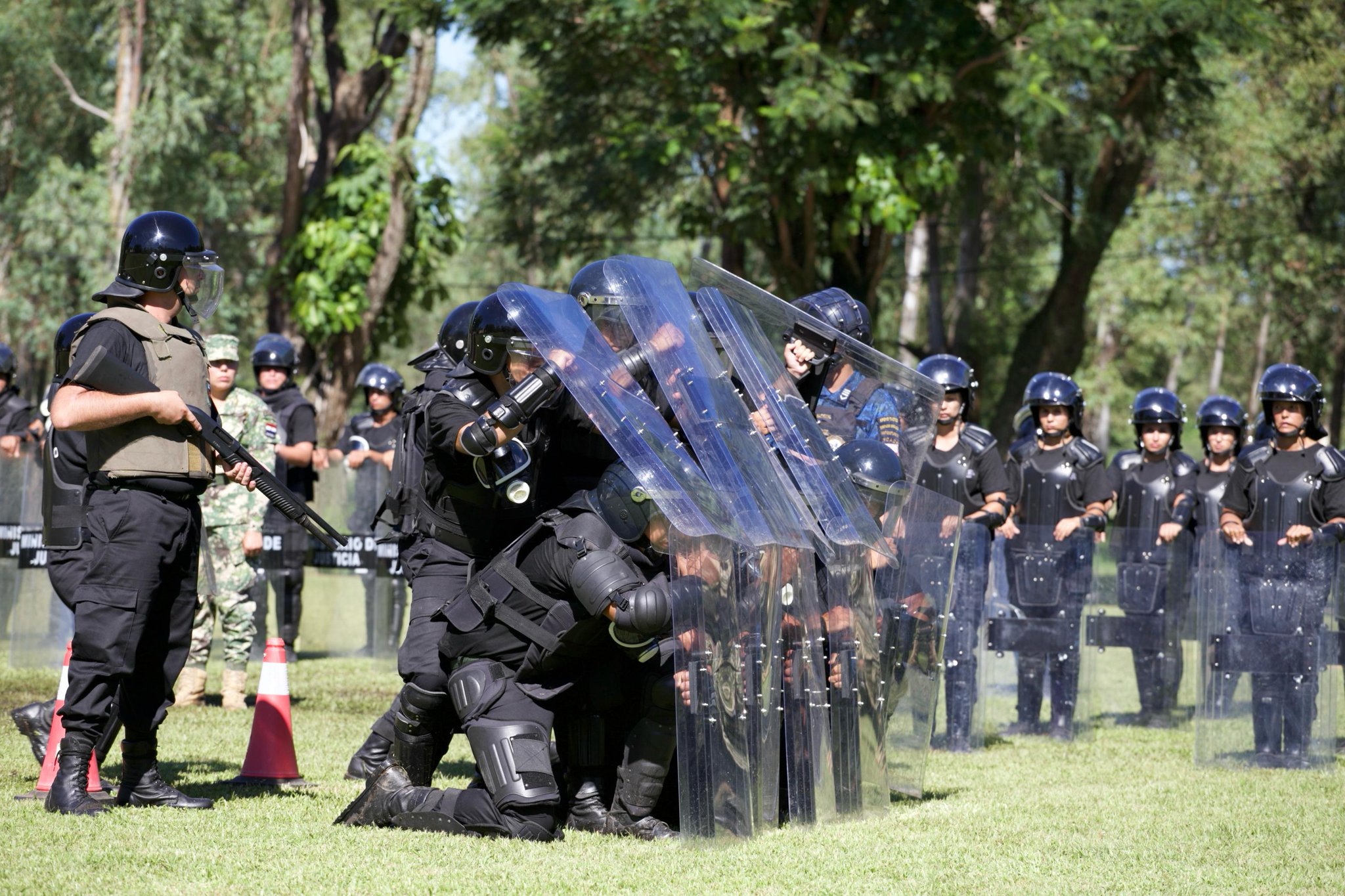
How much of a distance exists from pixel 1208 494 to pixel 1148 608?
1111 mm

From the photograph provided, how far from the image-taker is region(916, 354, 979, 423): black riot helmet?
9.59 metres

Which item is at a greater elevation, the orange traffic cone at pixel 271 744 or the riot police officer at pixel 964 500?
the riot police officer at pixel 964 500

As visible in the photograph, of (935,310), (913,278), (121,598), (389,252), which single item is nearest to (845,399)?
(121,598)

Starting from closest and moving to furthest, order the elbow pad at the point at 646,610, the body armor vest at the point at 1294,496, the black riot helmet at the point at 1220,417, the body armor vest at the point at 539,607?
the elbow pad at the point at 646,610 → the body armor vest at the point at 539,607 → the body armor vest at the point at 1294,496 → the black riot helmet at the point at 1220,417

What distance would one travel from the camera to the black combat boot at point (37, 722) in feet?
21.0

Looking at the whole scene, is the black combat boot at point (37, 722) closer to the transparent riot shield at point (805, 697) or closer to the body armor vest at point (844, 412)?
the transparent riot shield at point (805, 697)

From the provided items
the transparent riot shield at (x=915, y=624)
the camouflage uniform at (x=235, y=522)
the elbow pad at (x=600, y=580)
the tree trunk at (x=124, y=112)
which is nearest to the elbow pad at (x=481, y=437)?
the elbow pad at (x=600, y=580)

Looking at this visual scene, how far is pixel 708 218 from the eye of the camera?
17.8 metres

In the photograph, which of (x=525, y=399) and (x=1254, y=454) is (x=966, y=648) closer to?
(x=1254, y=454)

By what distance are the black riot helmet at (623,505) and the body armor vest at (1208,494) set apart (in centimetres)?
561

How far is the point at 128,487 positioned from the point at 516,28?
12.2m

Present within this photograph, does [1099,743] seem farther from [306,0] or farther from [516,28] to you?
[306,0]

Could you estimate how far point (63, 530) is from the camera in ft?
20.9

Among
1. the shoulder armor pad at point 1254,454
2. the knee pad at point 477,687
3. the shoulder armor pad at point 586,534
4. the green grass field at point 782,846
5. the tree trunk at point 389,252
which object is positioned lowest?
the green grass field at point 782,846
